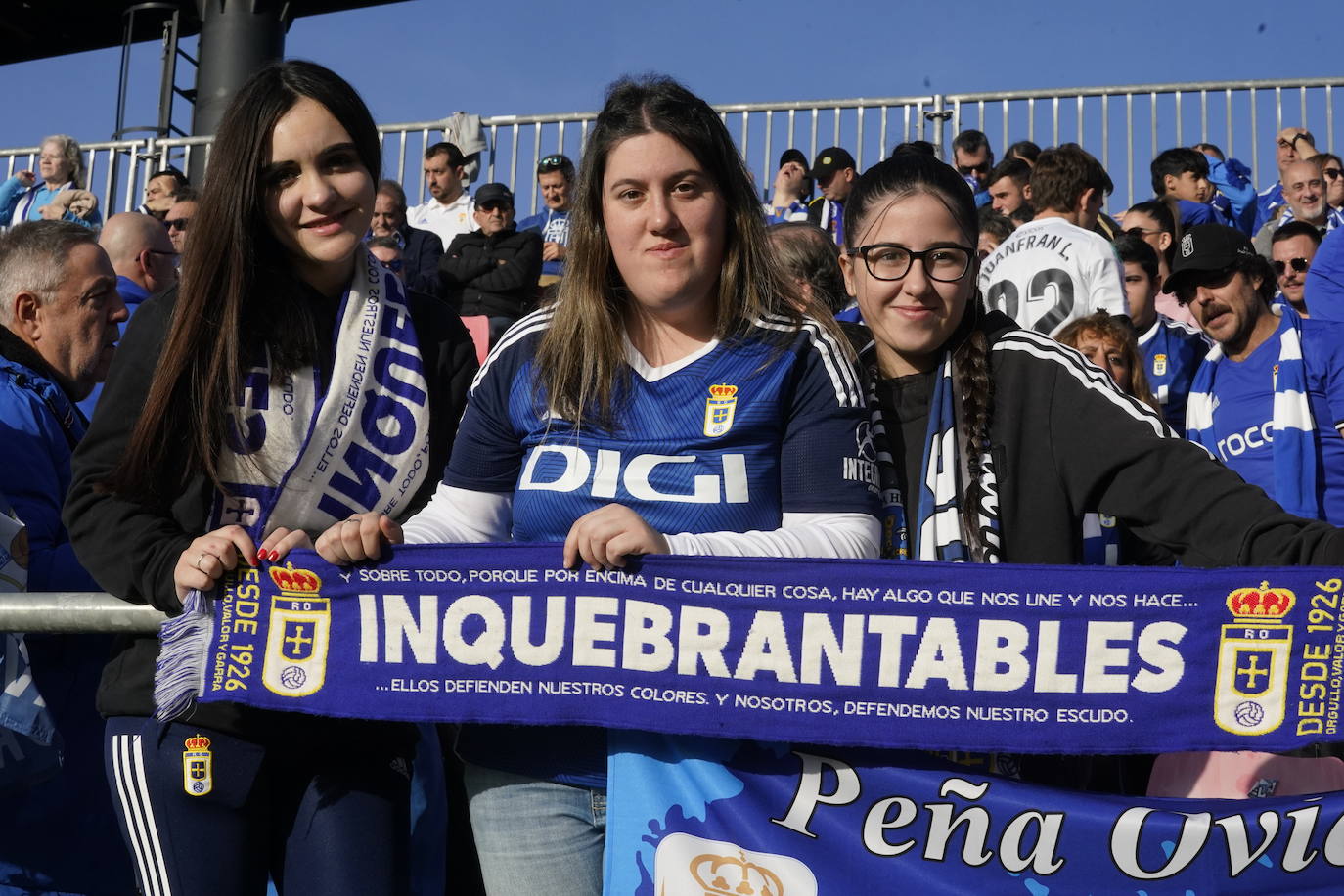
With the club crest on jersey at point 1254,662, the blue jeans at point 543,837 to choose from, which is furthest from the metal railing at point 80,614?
the club crest on jersey at point 1254,662

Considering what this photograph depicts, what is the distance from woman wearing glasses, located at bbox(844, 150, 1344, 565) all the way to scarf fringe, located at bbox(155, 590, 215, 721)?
1.29 m

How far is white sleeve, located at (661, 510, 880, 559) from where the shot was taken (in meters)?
2.33

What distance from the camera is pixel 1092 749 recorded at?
7.52 ft

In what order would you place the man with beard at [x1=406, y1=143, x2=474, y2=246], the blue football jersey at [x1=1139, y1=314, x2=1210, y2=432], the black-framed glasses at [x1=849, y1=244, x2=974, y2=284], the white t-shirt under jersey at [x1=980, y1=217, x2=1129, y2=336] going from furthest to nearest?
the man with beard at [x1=406, y1=143, x2=474, y2=246]
the blue football jersey at [x1=1139, y1=314, x2=1210, y2=432]
the white t-shirt under jersey at [x1=980, y1=217, x2=1129, y2=336]
the black-framed glasses at [x1=849, y1=244, x2=974, y2=284]

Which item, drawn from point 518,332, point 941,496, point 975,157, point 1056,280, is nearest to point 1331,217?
point 975,157

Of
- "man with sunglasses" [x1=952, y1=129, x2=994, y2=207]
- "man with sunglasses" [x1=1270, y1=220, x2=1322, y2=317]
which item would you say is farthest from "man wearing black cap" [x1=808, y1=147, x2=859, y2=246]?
"man with sunglasses" [x1=1270, y1=220, x2=1322, y2=317]

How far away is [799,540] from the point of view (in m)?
2.34

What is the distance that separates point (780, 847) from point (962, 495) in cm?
71

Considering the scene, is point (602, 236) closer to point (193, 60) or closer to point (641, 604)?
point (641, 604)

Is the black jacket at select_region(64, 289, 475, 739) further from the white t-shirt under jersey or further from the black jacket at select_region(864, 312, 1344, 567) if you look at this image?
the white t-shirt under jersey

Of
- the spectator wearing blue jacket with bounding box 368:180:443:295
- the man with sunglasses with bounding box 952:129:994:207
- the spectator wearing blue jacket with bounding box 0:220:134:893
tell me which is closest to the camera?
the spectator wearing blue jacket with bounding box 0:220:134:893

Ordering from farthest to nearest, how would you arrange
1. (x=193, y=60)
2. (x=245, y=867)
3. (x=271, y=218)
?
1. (x=193, y=60)
2. (x=271, y=218)
3. (x=245, y=867)

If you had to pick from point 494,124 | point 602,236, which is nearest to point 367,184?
point 602,236

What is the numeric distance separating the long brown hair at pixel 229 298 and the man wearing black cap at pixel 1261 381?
4.33m
